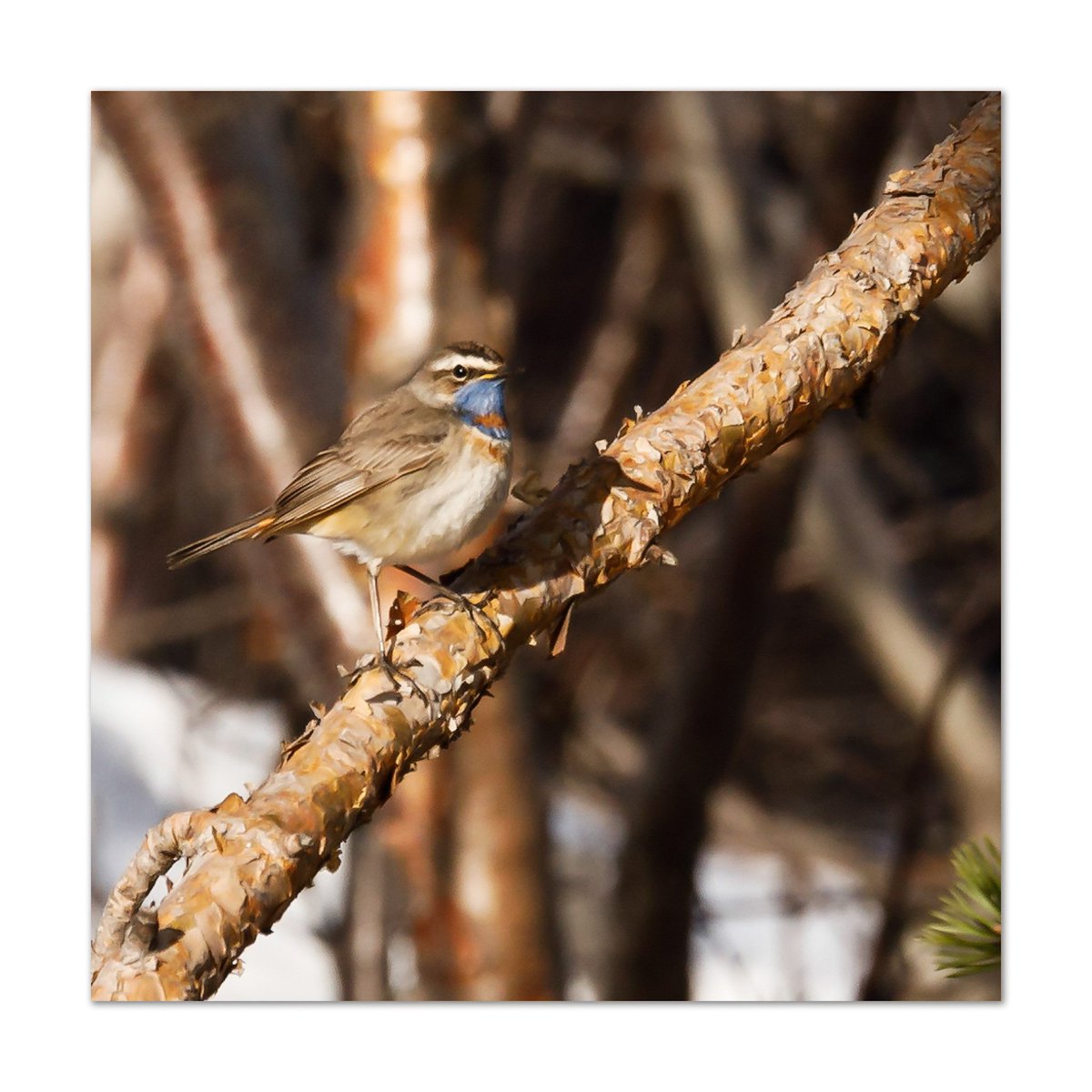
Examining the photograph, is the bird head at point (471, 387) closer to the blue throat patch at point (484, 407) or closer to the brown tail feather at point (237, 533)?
the blue throat patch at point (484, 407)

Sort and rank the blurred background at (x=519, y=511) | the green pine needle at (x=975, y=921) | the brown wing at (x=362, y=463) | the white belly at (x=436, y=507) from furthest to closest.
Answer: the blurred background at (x=519, y=511) → the brown wing at (x=362, y=463) → the white belly at (x=436, y=507) → the green pine needle at (x=975, y=921)

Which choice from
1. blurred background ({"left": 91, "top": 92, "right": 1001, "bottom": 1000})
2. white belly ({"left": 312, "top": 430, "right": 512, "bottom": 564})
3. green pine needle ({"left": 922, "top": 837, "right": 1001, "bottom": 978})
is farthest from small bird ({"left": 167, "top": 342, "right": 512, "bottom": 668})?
blurred background ({"left": 91, "top": 92, "right": 1001, "bottom": 1000})

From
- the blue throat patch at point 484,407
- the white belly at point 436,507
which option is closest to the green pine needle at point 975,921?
the white belly at point 436,507

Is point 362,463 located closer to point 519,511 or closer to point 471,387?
point 471,387

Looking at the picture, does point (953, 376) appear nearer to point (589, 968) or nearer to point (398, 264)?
point (398, 264)

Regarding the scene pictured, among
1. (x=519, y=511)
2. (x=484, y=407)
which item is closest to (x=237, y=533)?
(x=484, y=407)
